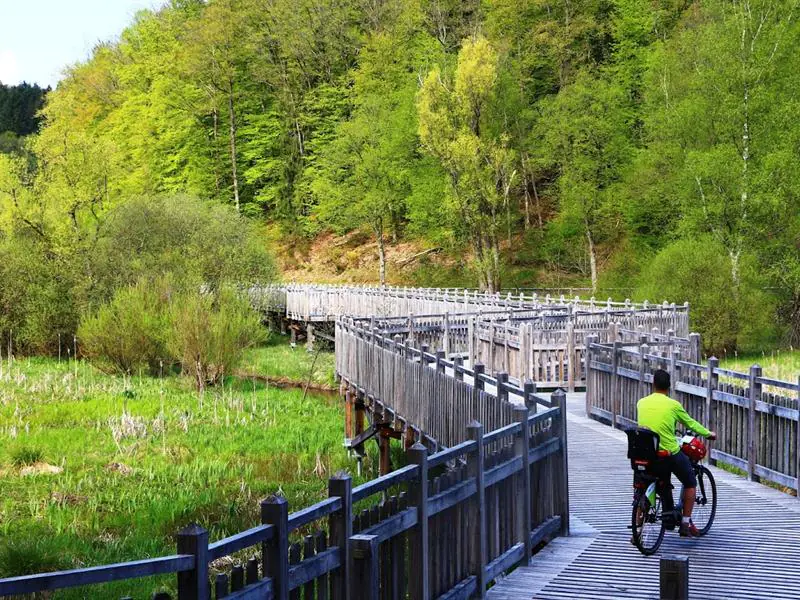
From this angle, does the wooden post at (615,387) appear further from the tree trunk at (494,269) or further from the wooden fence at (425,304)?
the tree trunk at (494,269)

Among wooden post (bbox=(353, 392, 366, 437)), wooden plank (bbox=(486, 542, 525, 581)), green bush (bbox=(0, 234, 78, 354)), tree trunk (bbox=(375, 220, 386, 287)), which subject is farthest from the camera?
tree trunk (bbox=(375, 220, 386, 287))

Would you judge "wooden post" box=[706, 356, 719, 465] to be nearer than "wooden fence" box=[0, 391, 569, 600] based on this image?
No

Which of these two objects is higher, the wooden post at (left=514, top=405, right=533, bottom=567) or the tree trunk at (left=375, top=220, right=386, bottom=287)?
the tree trunk at (left=375, top=220, right=386, bottom=287)

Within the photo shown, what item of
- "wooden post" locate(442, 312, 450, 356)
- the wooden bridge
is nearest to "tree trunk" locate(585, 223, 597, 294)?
"wooden post" locate(442, 312, 450, 356)

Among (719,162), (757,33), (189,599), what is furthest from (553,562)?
(757,33)

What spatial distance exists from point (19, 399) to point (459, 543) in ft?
69.5

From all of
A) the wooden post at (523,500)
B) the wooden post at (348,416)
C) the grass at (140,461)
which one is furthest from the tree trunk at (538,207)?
the wooden post at (523,500)

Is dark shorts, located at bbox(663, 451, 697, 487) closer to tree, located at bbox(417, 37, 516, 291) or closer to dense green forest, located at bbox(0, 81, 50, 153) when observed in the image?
tree, located at bbox(417, 37, 516, 291)

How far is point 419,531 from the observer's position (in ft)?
22.2

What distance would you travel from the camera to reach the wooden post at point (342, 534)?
227 inches

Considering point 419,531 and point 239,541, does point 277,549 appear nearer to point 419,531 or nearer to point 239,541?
point 239,541

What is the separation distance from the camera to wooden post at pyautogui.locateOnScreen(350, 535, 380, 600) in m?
5.79

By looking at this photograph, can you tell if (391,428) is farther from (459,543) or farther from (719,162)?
(719,162)

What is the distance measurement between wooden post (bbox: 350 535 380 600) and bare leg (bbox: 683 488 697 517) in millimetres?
4075
